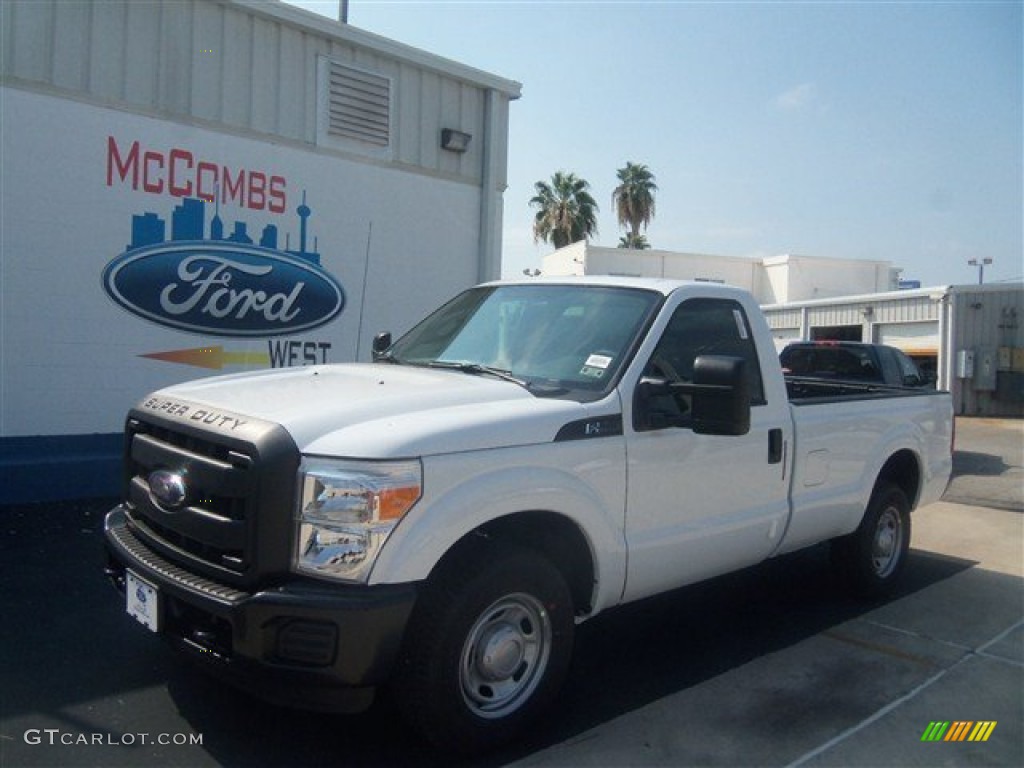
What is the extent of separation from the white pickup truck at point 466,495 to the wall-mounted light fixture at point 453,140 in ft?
18.1

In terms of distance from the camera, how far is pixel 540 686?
3.61 meters

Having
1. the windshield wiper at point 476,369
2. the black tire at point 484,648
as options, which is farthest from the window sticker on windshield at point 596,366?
the black tire at point 484,648

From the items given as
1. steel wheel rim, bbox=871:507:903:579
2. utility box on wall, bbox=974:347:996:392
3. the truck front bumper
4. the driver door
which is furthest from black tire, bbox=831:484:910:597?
utility box on wall, bbox=974:347:996:392

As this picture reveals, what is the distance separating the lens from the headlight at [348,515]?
9.80 ft

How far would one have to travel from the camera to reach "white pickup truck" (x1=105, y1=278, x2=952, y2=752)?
300 cm

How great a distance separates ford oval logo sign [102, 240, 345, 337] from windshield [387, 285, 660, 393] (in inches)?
159

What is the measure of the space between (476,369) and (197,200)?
5.22 metres

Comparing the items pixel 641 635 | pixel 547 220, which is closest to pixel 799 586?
pixel 641 635

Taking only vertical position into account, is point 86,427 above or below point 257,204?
below

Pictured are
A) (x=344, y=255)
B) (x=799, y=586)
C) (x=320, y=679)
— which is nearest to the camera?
(x=320, y=679)

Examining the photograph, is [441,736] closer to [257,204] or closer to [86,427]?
[86,427]

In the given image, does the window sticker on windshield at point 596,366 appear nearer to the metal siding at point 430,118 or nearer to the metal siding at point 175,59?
the metal siding at point 175,59

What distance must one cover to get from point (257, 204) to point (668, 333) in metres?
5.71

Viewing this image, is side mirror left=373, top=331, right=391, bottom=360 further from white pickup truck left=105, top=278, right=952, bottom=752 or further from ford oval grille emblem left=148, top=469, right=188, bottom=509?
ford oval grille emblem left=148, top=469, right=188, bottom=509
